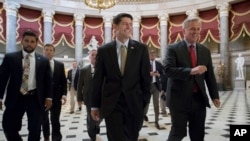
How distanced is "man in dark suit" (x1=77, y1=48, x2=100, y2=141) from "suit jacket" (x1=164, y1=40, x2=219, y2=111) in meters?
1.67

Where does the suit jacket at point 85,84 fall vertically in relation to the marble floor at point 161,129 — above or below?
above

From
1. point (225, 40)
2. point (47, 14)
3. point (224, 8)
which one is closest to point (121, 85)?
point (225, 40)

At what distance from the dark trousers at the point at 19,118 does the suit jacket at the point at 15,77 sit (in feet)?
0.25

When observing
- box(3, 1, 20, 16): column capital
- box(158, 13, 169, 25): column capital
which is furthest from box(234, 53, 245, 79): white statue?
box(3, 1, 20, 16): column capital

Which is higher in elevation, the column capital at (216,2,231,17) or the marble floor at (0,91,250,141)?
the column capital at (216,2,231,17)

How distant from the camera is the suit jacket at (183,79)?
256 cm

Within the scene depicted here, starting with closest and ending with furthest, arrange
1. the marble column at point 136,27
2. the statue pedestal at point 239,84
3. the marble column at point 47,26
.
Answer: the statue pedestal at point 239,84, the marble column at point 47,26, the marble column at point 136,27

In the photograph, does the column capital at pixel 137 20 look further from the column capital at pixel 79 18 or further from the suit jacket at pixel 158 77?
the suit jacket at pixel 158 77

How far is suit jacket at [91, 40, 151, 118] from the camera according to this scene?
2.19 metres

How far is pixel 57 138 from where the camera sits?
3.99m

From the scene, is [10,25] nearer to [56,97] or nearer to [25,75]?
[56,97]

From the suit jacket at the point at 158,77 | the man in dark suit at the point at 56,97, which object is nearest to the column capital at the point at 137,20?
the suit jacket at the point at 158,77

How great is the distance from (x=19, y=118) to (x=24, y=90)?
32 cm

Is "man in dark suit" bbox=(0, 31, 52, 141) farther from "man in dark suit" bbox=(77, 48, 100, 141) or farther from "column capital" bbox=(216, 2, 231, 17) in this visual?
"column capital" bbox=(216, 2, 231, 17)
